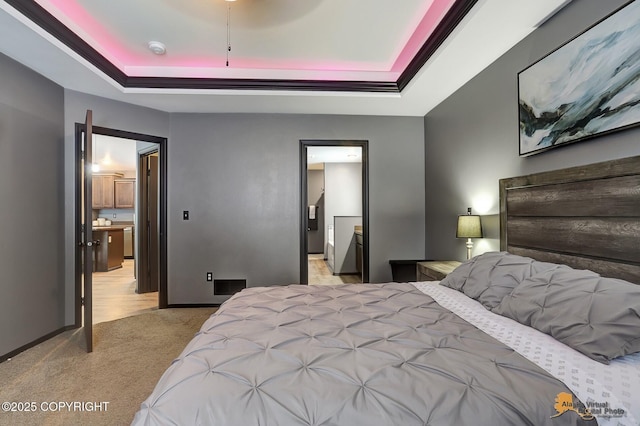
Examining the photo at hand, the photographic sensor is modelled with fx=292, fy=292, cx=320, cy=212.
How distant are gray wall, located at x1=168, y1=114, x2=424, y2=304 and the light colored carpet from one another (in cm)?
87

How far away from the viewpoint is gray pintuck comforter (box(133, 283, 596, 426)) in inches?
32.0

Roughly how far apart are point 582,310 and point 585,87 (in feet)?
4.20

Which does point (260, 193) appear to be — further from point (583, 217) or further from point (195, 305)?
point (583, 217)

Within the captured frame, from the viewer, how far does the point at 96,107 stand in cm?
315

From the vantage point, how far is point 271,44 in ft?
8.86

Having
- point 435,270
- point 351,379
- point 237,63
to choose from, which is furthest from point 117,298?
point 351,379

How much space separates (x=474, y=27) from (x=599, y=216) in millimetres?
1459

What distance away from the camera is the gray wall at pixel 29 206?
7.95 ft

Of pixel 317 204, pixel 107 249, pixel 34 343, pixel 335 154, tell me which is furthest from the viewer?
pixel 317 204

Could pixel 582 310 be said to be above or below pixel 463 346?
above

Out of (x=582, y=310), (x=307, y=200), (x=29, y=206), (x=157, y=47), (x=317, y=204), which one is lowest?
(x=582, y=310)

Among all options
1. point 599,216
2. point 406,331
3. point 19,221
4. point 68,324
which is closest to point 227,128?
point 19,221

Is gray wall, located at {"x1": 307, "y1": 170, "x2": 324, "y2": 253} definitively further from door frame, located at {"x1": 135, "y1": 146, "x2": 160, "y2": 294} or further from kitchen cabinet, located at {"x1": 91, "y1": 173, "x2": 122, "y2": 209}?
kitchen cabinet, located at {"x1": 91, "y1": 173, "x2": 122, "y2": 209}

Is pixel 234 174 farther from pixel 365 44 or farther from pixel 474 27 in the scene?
pixel 474 27
